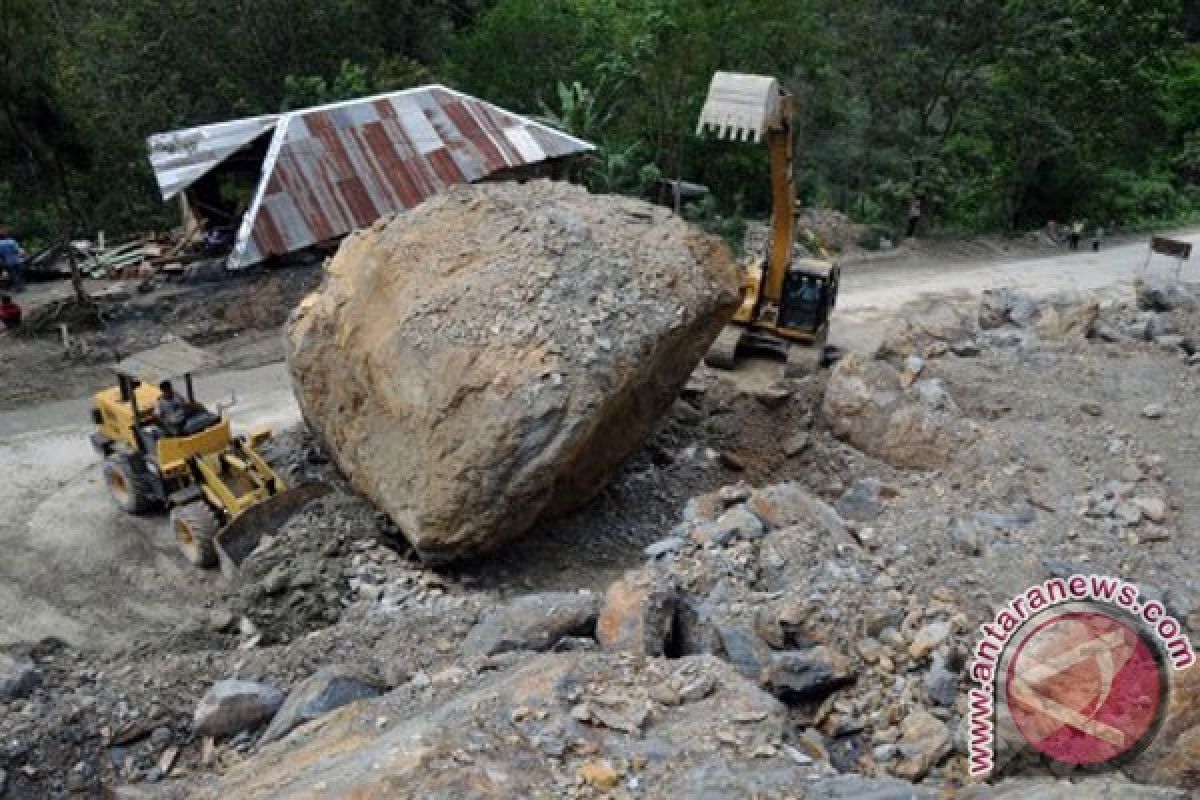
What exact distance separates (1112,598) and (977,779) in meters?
1.94

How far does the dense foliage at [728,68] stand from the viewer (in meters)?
22.4

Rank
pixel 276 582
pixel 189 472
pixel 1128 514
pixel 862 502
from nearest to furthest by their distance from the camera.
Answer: pixel 276 582, pixel 1128 514, pixel 862 502, pixel 189 472

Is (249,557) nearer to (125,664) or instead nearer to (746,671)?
(125,664)

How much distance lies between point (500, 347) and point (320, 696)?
386 centimetres

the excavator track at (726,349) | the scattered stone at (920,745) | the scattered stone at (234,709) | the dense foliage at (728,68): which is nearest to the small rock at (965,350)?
the excavator track at (726,349)

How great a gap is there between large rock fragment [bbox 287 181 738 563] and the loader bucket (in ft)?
2.17

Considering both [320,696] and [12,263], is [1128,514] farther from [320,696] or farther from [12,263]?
[12,263]

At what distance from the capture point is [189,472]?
1165cm

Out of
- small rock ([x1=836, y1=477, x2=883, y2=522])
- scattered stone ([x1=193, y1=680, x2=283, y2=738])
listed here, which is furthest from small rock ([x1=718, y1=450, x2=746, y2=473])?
scattered stone ([x1=193, y1=680, x2=283, y2=738])

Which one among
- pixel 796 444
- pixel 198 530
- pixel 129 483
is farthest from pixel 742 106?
pixel 129 483

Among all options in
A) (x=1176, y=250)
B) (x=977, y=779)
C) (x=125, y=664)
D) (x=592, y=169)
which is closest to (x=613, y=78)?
(x=592, y=169)

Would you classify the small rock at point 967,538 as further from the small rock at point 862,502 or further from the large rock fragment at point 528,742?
the large rock fragment at point 528,742

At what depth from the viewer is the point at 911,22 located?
22.2 m

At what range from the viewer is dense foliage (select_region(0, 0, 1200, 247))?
73.5 ft
